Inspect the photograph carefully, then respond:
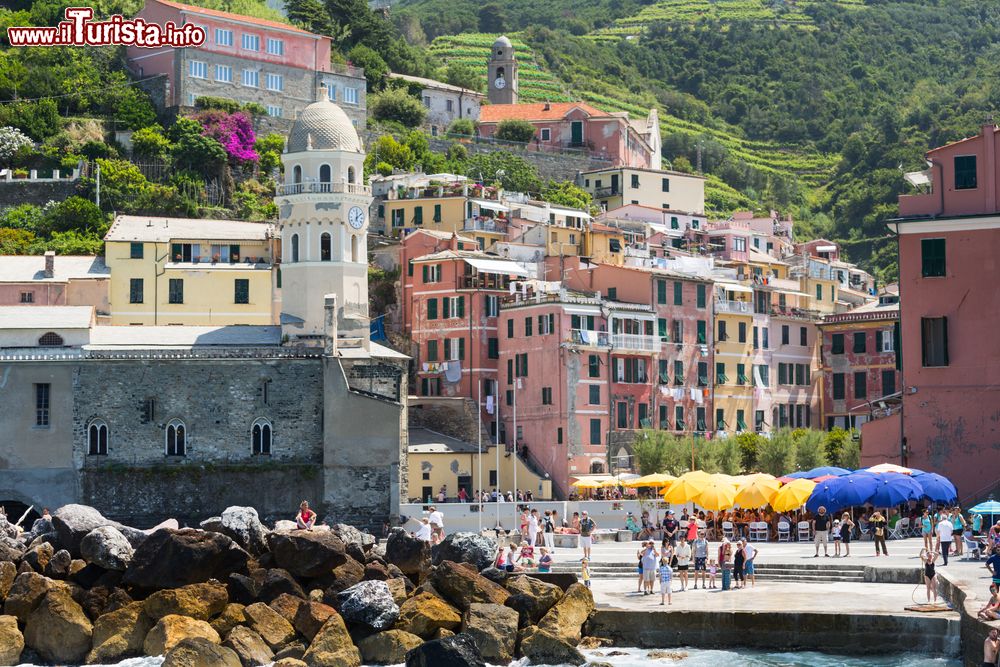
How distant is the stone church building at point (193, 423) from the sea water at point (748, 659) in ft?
76.3

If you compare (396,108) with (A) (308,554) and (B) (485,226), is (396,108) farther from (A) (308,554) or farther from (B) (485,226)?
(A) (308,554)

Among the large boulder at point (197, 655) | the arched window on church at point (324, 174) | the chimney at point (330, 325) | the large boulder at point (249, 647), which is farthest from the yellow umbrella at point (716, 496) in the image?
the arched window on church at point (324, 174)

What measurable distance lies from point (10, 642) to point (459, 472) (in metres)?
31.1

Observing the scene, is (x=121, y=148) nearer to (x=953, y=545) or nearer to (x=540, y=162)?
(x=540, y=162)

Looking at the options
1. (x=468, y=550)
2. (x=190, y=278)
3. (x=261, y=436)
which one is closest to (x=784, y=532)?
(x=468, y=550)

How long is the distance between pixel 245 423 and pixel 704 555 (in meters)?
23.2

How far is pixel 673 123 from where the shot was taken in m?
144

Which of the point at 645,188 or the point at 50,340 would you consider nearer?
the point at 50,340

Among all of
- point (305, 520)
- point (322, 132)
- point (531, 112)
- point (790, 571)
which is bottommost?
point (790, 571)

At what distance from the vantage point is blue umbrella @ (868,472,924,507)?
157ft

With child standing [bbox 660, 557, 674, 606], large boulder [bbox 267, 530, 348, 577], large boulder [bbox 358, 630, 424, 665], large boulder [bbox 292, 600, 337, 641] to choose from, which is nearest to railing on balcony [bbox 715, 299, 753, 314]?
large boulder [bbox 267, 530, 348, 577]

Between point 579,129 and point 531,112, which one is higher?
point 531,112

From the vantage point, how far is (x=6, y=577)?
42.9m

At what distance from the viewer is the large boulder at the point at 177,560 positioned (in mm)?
42375
